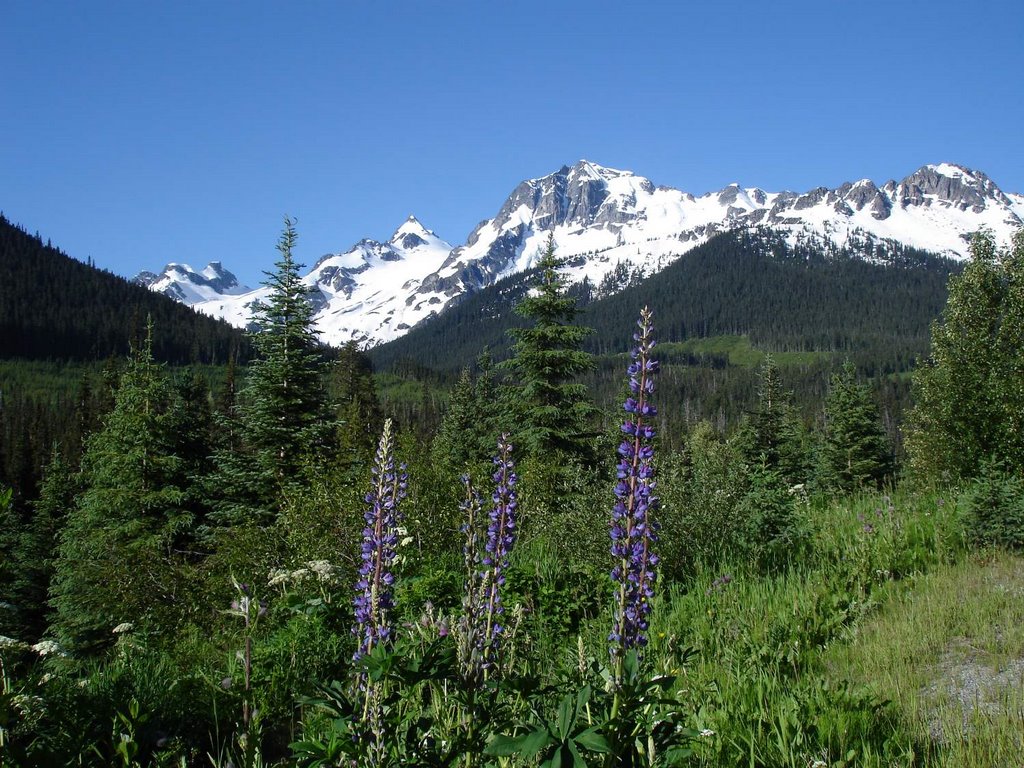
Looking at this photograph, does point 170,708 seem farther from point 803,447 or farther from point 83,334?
point 83,334

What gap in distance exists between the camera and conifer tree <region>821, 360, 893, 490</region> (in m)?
36.7

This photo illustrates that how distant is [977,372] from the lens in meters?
22.9

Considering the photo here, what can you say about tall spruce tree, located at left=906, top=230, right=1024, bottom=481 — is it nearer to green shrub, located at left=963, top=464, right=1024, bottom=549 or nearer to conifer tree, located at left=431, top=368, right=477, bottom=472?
green shrub, located at left=963, top=464, right=1024, bottom=549

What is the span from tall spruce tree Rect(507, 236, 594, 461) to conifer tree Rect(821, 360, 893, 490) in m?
22.0

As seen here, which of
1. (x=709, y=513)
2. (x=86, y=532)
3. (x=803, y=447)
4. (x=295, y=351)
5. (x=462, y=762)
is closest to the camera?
(x=462, y=762)

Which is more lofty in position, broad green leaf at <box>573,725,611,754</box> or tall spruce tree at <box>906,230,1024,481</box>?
tall spruce tree at <box>906,230,1024,481</box>

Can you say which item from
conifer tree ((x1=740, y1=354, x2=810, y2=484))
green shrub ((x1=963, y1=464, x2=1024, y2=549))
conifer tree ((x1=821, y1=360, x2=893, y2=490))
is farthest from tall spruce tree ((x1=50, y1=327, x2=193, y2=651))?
conifer tree ((x1=821, y1=360, x2=893, y2=490))

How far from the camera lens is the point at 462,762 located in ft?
7.97

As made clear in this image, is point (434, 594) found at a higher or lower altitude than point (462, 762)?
lower

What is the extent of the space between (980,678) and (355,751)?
13.6 feet

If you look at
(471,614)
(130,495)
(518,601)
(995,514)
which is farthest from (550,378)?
(471,614)

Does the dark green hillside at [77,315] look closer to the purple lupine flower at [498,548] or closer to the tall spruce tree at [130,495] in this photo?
the tall spruce tree at [130,495]

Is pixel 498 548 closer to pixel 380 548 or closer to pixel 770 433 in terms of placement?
pixel 380 548

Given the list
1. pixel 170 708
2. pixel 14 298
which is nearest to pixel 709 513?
pixel 170 708
